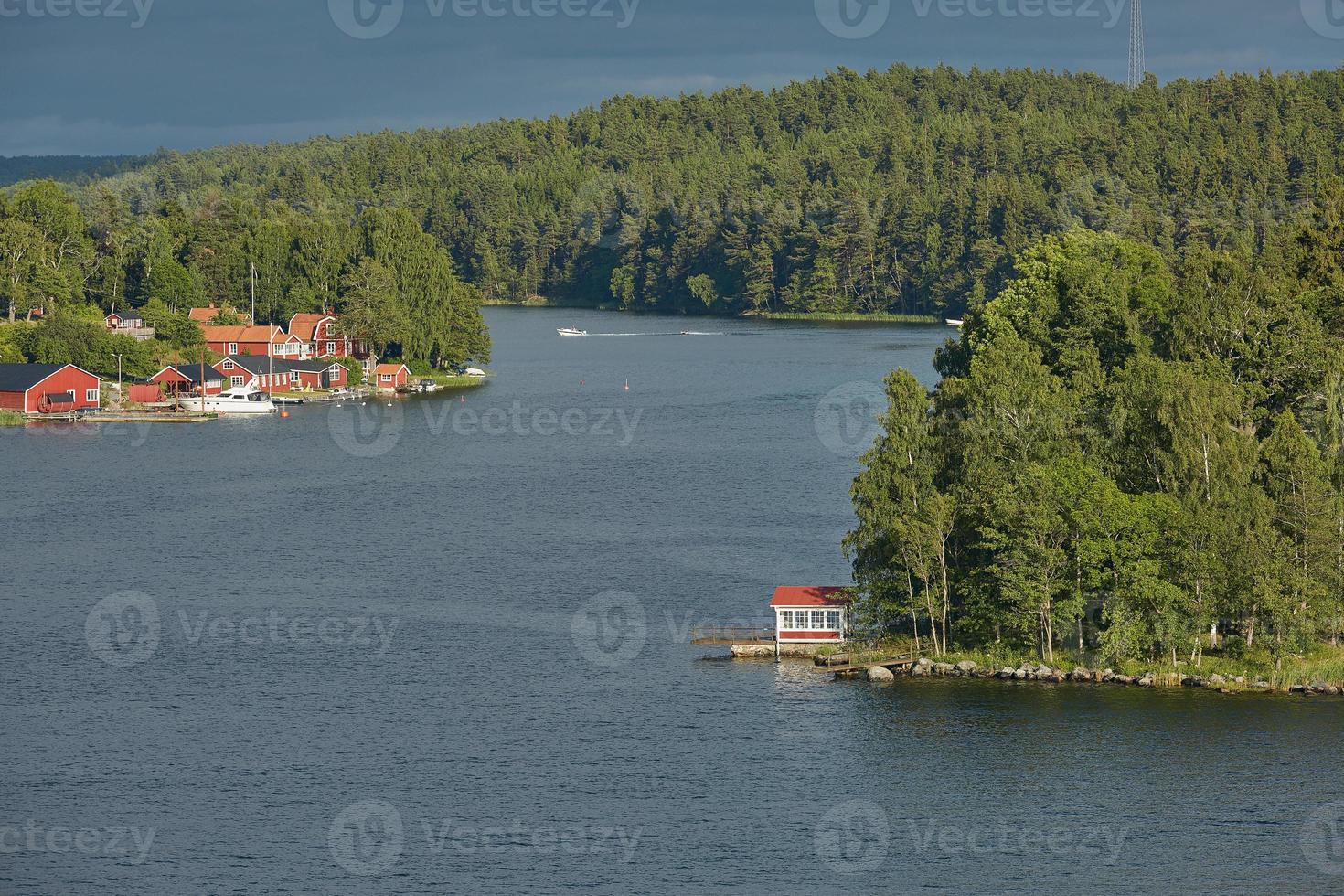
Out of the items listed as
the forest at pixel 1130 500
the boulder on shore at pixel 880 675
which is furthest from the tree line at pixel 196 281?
the boulder on shore at pixel 880 675

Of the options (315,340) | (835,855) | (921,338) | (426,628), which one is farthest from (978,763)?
(921,338)

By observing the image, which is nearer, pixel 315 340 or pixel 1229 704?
pixel 1229 704

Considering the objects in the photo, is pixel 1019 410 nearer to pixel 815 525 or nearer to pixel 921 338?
pixel 815 525

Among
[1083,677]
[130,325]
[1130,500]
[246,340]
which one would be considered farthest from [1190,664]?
[130,325]

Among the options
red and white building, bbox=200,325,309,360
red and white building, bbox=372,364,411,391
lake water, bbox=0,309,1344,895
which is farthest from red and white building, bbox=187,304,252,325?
lake water, bbox=0,309,1344,895

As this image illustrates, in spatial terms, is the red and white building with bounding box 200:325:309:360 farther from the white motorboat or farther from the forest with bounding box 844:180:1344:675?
the forest with bounding box 844:180:1344:675

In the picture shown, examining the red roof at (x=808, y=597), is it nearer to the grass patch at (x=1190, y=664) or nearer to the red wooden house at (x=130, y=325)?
the grass patch at (x=1190, y=664)
